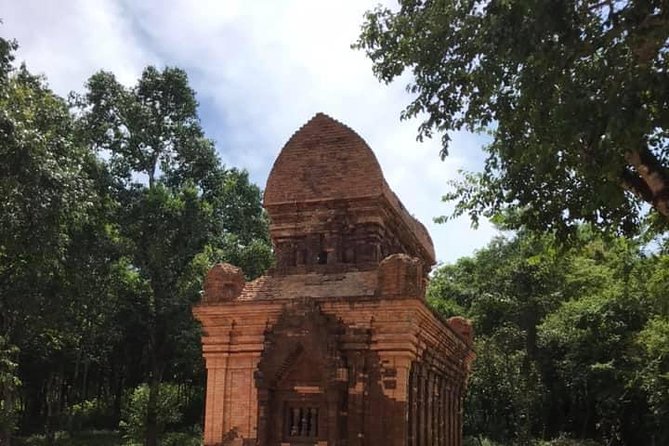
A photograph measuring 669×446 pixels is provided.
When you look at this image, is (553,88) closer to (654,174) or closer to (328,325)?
(654,174)

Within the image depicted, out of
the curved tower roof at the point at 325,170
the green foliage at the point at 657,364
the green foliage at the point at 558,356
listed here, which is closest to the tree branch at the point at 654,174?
the curved tower roof at the point at 325,170

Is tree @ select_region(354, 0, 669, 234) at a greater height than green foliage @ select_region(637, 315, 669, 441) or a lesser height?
greater

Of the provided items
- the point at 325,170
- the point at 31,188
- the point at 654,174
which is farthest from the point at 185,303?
the point at 654,174

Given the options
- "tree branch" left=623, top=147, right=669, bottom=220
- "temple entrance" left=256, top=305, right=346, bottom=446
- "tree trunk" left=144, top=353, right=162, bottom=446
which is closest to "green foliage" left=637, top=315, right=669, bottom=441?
"tree branch" left=623, top=147, right=669, bottom=220

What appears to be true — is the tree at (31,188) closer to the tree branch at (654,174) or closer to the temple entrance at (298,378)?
the temple entrance at (298,378)

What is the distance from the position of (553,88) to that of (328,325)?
3.63 metres

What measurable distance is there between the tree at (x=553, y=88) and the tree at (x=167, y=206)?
16.2m

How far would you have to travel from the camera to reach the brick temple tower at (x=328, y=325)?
834 centimetres

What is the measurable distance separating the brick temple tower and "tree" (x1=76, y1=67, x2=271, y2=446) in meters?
14.6

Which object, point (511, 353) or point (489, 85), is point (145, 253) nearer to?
point (511, 353)

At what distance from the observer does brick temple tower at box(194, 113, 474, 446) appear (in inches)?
328

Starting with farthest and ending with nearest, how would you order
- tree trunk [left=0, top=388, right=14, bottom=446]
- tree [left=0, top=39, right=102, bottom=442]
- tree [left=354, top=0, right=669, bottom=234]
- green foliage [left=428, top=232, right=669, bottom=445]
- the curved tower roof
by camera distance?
green foliage [left=428, top=232, right=669, bottom=445] → tree trunk [left=0, top=388, right=14, bottom=446] → tree [left=0, top=39, right=102, bottom=442] → the curved tower roof → tree [left=354, top=0, right=669, bottom=234]

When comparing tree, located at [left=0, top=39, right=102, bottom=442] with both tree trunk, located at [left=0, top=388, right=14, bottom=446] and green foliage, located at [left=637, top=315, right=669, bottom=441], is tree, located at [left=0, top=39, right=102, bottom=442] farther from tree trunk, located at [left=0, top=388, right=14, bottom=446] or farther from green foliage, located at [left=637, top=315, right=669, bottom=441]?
A: green foliage, located at [left=637, top=315, right=669, bottom=441]

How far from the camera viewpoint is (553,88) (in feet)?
22.7
